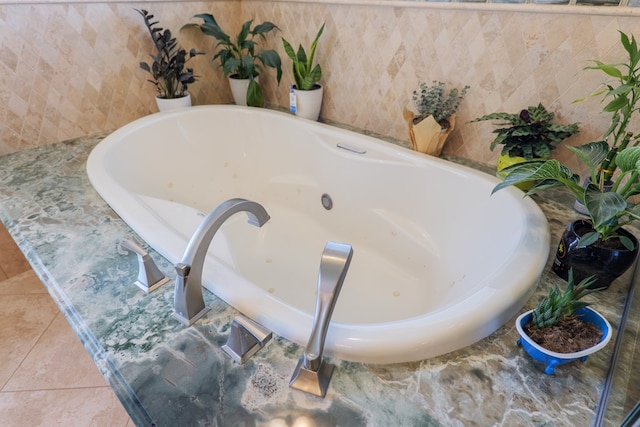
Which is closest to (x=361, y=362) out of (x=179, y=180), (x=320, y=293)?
(x=320, y=293)

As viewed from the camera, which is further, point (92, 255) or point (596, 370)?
point (92, 255)

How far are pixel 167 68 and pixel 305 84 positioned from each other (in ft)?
2.12

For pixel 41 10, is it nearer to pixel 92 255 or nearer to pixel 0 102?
pixel 0 102

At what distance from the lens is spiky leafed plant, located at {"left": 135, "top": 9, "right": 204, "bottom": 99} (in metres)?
1.63

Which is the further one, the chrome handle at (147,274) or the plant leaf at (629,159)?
the chrome handle at (147,274)

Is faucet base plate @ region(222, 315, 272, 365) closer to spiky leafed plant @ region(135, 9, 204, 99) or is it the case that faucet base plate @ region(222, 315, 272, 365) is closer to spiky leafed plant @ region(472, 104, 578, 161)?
spiky leafed plant @ region(472, 104, 578, 161)

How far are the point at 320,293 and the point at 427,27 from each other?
3.85 feet

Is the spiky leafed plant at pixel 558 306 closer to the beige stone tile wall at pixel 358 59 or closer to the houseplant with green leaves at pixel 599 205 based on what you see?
the houseplant with green leaves at pixel 599 205

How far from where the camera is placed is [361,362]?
639 mm

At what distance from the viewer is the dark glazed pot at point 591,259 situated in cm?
75

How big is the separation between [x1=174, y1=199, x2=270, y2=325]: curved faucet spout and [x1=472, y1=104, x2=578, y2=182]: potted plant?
832 mm

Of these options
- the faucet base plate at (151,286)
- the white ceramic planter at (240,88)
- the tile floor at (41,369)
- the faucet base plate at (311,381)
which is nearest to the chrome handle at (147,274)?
the faucet base plate at (151,286)

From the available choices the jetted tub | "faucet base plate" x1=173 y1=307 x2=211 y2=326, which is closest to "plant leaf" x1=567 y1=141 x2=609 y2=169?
the jetted tub

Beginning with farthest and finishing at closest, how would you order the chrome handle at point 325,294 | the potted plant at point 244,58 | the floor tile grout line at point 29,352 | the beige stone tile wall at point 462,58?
the potted plant at point 244,58
the floor tile grout line at point 29,352
the beige stone tile wall at point 462,58
the chrome handle at point 325,294
